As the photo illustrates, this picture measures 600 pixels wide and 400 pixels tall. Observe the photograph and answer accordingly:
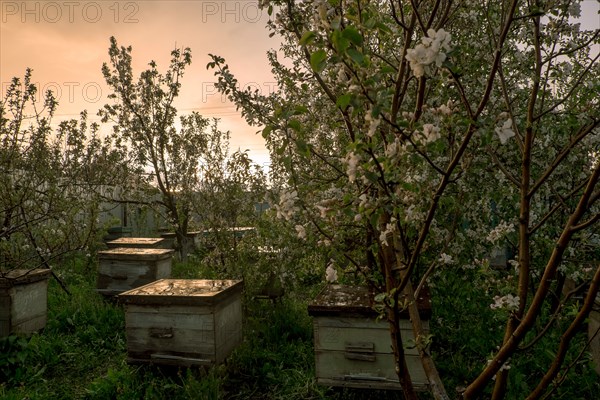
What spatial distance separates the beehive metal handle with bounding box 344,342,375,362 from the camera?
3.86 metres

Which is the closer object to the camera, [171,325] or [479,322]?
[171,325]

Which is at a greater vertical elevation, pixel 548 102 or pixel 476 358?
pixel 548 102

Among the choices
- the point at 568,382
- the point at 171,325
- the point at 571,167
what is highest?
the point at 571,167

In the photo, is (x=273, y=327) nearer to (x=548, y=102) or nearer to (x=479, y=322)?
(x=479, y=322)

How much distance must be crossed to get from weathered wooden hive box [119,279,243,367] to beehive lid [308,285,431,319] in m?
1.13

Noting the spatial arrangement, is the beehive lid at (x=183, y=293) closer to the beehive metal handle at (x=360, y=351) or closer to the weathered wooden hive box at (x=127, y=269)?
the beehive metal handle at (x=360, y=351)

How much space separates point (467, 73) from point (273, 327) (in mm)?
4020

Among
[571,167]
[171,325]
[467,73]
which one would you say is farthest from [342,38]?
[571,167]

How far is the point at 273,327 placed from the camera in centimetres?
591

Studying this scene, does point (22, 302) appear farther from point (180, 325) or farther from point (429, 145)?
point (429, 145)

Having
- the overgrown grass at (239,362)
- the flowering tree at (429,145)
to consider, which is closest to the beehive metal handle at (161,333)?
the overgrown grass at (239,362)

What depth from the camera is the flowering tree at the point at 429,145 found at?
1.77 m

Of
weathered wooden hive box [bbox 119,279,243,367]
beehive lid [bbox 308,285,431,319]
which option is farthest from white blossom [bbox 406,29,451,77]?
weathered wooden hive box [bbox 119,279,243,367]

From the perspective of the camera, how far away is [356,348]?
3.88m
